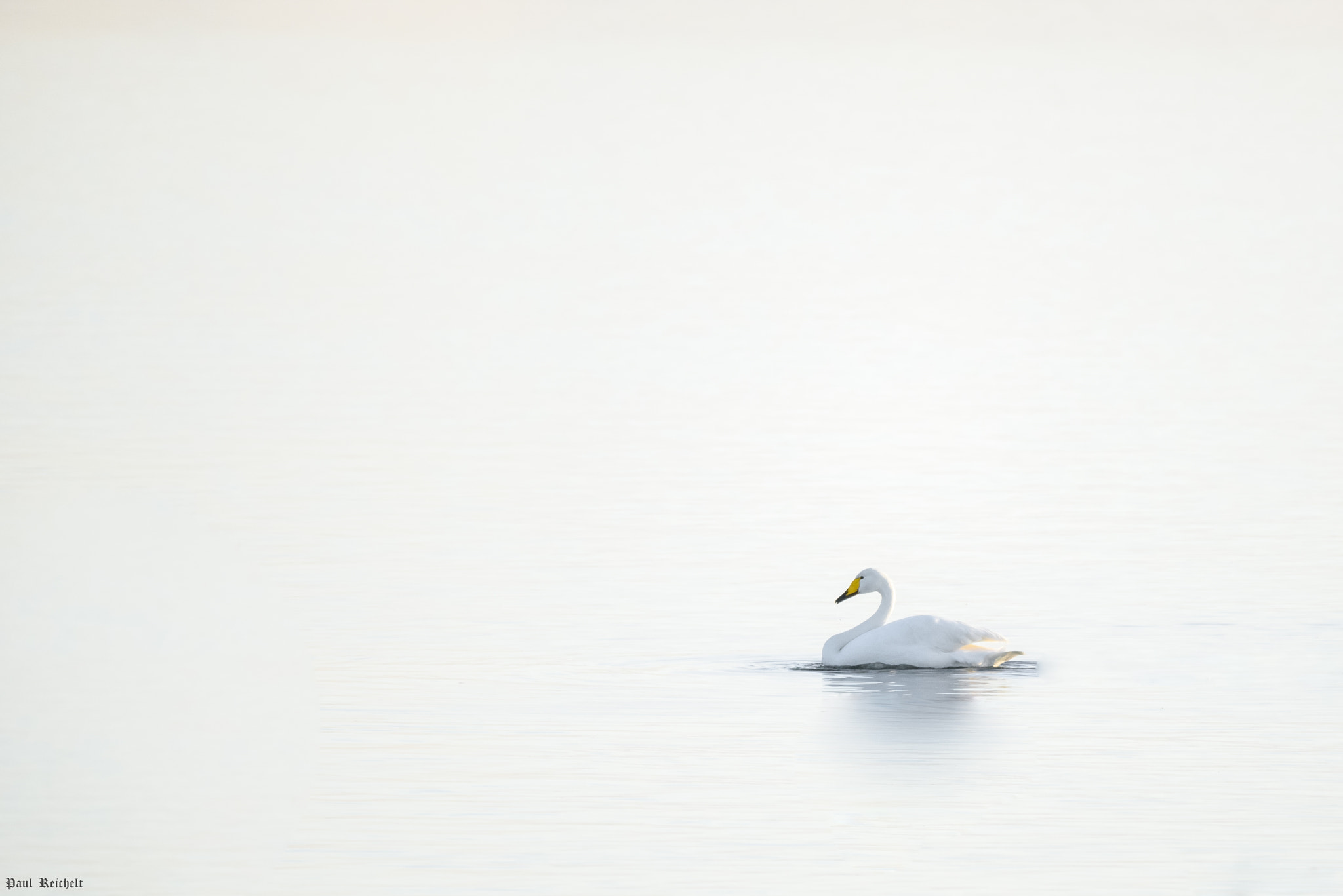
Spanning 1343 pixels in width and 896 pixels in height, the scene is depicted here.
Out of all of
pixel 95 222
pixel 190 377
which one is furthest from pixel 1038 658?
pixel 95 222

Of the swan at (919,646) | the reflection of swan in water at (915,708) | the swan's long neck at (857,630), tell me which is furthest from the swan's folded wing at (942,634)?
the swan's long neck at (857,630)

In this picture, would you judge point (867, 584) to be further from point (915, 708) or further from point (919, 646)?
point (915, 708)

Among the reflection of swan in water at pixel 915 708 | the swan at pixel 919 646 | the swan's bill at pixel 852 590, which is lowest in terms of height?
the reflection of swan in water at pixel 915 708

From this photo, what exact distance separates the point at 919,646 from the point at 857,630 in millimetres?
419

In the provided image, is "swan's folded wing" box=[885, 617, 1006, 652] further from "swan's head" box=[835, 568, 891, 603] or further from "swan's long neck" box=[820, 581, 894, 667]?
"swan's head" box=[835, 568, 891, 603]

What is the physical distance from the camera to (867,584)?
1667 cm

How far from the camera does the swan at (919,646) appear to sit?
15.3 metres

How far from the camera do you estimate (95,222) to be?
168 ft

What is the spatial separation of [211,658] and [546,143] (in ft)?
227

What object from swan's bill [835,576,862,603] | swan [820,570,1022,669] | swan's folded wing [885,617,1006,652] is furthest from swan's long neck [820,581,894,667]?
swan's folded wing [885,617,1006,652]

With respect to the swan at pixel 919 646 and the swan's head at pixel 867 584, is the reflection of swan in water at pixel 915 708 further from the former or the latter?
the swan's head at pixel 867 584

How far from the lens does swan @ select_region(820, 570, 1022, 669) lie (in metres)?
15.3

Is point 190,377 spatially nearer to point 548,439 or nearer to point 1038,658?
point 548,439

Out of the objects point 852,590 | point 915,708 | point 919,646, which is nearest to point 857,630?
point 919,646
